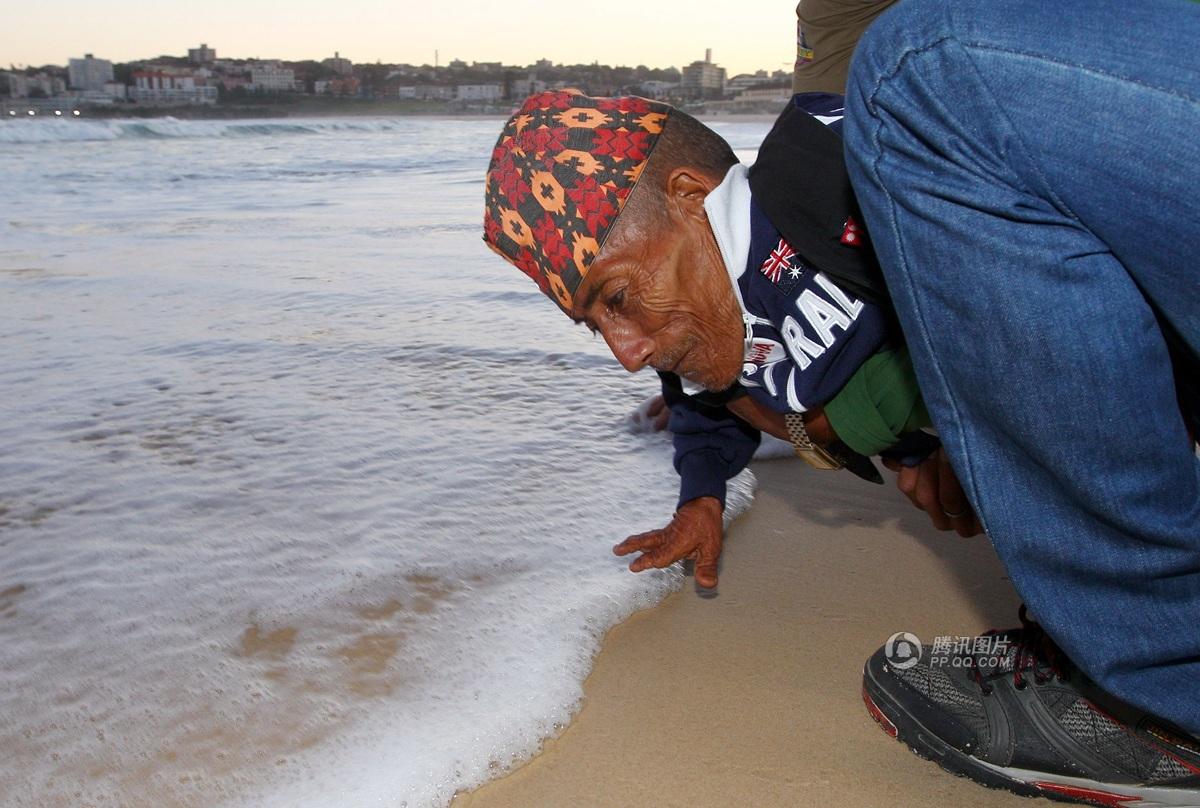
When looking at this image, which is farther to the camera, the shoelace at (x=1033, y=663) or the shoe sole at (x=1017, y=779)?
the shoelace at (x=1033, y=663)

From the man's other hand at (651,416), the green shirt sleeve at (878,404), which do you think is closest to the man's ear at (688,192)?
the green shirt sleeve at (878,404)

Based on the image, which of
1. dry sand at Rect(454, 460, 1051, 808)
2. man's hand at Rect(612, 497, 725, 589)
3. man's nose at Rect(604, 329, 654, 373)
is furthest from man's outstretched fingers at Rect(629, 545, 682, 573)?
man's nose at Rect(604, 329, 654, 373)

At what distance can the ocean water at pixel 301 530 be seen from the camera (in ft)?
4.97

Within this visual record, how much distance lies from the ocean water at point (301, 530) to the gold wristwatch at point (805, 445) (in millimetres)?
419

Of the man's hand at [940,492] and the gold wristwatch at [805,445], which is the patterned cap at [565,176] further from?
the man's hand at [940,492]

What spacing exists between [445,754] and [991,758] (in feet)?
2.48

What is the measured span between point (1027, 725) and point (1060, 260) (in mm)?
731

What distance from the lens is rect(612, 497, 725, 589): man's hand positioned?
6.03ft

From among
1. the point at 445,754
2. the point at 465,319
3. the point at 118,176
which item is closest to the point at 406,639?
the point at 445,754

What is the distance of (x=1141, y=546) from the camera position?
3.69 ft

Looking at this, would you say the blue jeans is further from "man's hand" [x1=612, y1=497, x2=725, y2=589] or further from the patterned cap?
"man's hand" [x1=612, y1=497, x2=725, y2=589]

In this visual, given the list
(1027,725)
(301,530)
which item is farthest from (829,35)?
(1027,725)

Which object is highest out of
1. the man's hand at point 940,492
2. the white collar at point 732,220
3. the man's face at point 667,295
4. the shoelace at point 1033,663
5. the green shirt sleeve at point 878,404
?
the white collar at point 732,220

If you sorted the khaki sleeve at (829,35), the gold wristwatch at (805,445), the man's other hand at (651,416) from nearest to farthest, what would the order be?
the gold wristwatch at (805,445), the man's other hand at (651,416), the khaki sleeve at (829,35)
